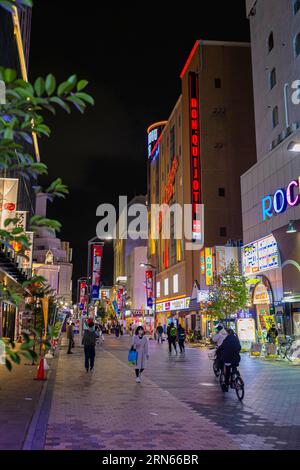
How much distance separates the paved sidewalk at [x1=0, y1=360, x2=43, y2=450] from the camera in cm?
724

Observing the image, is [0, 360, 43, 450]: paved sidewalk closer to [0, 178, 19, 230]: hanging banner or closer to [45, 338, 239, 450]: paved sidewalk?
[45, 338, 239, 450]: paved sidewalk

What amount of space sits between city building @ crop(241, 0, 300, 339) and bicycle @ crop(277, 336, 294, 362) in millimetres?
1588

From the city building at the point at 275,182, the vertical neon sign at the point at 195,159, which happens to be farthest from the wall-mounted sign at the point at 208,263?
the city building at the point at 275,182

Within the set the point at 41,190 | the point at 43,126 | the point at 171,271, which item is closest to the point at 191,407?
the point at 41,190

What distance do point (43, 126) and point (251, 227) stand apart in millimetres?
29936

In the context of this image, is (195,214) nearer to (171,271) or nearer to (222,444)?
(171,271)

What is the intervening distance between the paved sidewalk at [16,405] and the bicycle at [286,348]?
1221 cm

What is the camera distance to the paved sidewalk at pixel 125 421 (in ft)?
23.7

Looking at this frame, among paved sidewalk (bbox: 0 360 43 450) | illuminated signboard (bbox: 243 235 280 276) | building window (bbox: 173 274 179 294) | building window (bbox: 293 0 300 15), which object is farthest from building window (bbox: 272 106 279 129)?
building window (bbox: 173 274 179 294)

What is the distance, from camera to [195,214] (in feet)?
168

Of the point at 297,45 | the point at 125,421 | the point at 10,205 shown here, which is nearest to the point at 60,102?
the point at 125,421

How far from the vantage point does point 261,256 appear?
30484 mm

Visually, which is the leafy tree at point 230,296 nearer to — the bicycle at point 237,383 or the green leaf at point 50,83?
the bicycle at point 237,383
